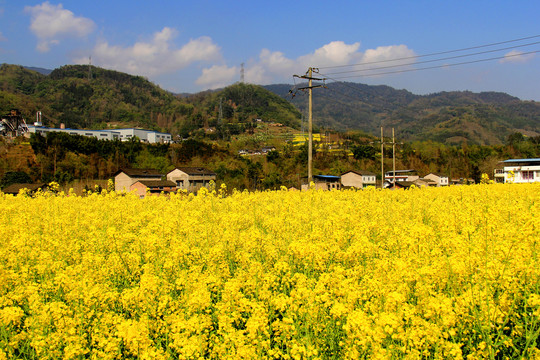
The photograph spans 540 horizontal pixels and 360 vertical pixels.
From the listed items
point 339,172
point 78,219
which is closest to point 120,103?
point 339,172

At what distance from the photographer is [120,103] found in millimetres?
184500

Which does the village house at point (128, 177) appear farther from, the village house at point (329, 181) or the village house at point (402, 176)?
the village house at point (402, 176)

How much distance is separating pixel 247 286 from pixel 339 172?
69062 mm

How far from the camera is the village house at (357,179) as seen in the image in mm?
62472

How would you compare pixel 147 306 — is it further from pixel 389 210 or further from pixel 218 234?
pixel 389 210

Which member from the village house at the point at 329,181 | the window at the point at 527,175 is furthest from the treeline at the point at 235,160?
the window at the point at 527,175

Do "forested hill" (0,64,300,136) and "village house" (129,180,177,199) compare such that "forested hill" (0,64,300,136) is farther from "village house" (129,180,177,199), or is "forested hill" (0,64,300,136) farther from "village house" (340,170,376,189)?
"village house" (129,180,177,199)

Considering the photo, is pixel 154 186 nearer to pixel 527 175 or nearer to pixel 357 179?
pixel 357 179

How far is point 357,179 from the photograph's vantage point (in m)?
63.1

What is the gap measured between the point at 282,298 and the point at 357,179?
200 ft

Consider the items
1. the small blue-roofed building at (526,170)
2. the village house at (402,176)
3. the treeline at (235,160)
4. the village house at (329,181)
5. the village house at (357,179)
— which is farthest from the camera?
the village house at (402,176)

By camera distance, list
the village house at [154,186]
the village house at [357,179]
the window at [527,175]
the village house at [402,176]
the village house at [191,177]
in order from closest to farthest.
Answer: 1. the village house at [154,186]
2. the window at [527,175]
3. the village house at [191,177]
4. the village house at [357,179]
5. the village house at [402,176]

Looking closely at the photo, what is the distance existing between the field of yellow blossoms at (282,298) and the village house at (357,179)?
56315 mm

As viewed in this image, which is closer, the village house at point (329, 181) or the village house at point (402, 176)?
the village house at point (329, 181)
